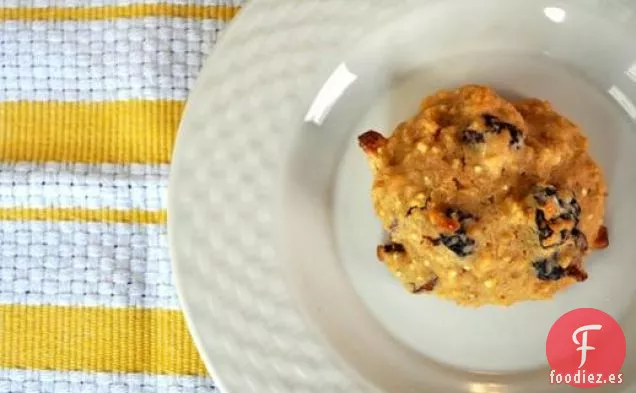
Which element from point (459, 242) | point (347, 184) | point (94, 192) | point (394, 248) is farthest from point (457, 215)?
point (94, 192)

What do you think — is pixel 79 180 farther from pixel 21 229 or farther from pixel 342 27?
pixel 342 27

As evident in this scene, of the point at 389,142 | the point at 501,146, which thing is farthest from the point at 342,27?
the point at 501,146

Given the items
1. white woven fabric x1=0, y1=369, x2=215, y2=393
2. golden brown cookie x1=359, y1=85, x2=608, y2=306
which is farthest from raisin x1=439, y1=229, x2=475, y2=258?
white woven fabric x1=0, y1=369, x2=215, y2=393

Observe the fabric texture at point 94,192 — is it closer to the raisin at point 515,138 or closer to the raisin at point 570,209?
the raisin at point 515,138

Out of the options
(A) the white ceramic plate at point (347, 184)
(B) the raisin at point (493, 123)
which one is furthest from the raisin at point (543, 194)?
(A) the white ceramic plate at point (347, 184)

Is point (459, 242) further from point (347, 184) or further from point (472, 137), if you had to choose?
→ point (347, 184)
